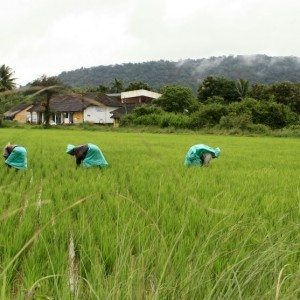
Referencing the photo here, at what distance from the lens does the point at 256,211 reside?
117 inches

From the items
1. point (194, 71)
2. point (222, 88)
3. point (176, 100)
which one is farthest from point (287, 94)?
point (194, 71)

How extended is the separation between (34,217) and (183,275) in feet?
3.63

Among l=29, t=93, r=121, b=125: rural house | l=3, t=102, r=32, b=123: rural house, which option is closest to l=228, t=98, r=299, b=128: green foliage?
l=29, t=93, r=121, b=125: rural house

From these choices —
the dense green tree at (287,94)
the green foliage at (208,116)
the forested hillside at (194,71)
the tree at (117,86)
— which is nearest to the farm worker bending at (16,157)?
the green foliage at (208,116)

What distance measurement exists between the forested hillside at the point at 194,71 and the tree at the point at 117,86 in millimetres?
15093

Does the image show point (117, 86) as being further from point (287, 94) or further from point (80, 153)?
point (80, 153)

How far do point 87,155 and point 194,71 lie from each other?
133 m

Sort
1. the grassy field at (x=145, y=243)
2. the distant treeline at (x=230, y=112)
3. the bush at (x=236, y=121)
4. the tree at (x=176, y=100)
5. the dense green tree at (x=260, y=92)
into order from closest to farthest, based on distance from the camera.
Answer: the grassy field at (x=145, y=243) → the bush at (x=236, y=121) → the distant treeline at (x=230, y=112) → the tree at (x=176, y=100) → the dense green tree at (x=260, y=92)

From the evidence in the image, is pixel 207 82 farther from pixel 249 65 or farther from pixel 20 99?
pixel 249 65

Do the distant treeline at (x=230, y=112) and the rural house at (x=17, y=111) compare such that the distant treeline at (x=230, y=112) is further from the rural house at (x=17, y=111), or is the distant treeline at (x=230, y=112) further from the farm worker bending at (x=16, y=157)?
the rural house at (x=17, y=111)

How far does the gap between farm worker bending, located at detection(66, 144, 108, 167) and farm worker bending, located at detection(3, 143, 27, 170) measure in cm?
71

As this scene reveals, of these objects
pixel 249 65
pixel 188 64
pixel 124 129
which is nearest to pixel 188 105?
pixel 124 129

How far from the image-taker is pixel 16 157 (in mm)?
5031

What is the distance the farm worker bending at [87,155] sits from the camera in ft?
18.7
